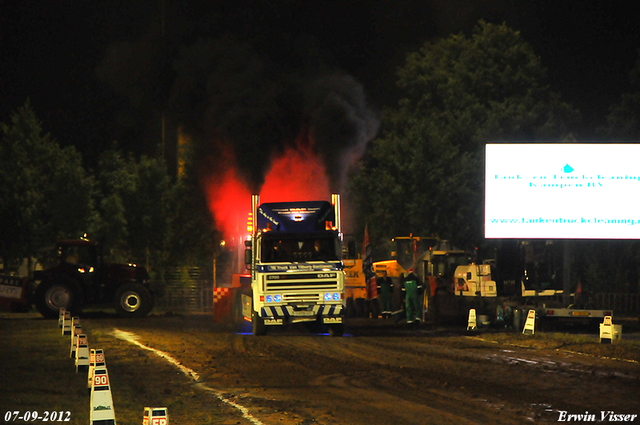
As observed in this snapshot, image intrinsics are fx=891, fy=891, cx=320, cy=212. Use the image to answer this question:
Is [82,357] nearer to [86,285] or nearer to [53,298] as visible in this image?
[53,298]

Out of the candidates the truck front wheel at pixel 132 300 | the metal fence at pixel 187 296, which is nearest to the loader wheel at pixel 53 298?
the truck front wheel at pixel 132 300

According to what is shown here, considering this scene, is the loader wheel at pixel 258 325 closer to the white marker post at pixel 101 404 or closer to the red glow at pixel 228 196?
the red glow at pixel 228 196

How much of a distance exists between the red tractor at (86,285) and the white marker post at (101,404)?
2336 centimetres

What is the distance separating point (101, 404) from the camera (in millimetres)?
8164

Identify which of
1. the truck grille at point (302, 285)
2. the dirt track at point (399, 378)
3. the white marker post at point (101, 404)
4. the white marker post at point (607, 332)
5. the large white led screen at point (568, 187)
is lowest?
the dirt track at point (399, 378)

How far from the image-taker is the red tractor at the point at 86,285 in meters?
30.8

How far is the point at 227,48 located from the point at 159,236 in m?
15.9

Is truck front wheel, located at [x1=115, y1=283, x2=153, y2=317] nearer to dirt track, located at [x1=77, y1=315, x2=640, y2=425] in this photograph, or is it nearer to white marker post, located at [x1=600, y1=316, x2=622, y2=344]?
dirt track, located at [x1=77, y1=315, x2=640, y2=425]

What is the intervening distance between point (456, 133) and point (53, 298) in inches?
999

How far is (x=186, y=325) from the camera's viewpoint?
28.7 meters

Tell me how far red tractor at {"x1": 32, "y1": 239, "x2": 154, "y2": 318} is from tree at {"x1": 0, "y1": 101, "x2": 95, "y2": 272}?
49.4ft

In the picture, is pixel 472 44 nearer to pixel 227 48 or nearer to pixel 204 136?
pixel 227 48

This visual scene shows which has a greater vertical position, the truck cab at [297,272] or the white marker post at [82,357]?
the truck cab at [297,272]

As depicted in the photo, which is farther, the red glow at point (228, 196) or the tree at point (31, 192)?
the tree at point (31, 192)
